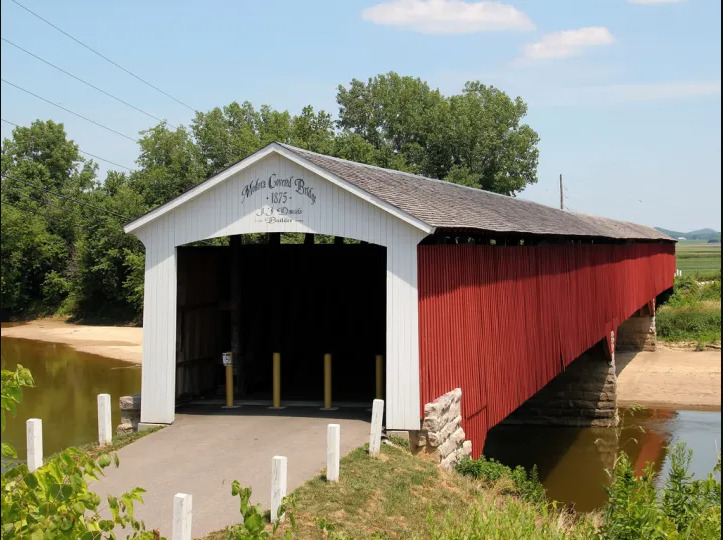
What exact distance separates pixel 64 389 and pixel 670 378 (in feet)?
66.1

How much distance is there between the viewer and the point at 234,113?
52.6 metres

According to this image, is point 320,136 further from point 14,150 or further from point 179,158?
point 14,150

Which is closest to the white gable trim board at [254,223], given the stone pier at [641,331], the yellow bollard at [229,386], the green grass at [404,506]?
the green grass at [404,506]

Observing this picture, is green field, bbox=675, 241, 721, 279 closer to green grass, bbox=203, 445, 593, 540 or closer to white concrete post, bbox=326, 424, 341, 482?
green grass, bbox=203, 445, 593, 540

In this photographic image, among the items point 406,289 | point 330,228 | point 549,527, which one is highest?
point 330,228

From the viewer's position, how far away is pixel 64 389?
26625 mm

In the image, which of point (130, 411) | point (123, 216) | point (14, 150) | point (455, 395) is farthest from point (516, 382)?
point (14, 150)

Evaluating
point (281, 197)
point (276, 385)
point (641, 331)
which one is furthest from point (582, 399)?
point (281, 197)

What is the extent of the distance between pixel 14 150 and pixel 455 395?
54.8 metres

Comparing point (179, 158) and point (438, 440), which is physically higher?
point (179, 158)

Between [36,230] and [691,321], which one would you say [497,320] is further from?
[36,230]

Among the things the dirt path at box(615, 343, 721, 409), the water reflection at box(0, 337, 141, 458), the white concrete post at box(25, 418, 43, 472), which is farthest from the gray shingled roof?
the dirt path at box(615, 343, 721, 409)

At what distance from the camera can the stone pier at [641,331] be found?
36.0 meters

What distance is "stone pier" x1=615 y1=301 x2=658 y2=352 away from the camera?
3603 centimetres
